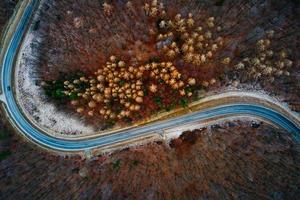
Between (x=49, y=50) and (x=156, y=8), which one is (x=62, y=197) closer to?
(x=49, y=50)

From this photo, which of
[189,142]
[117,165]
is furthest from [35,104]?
[189,142]

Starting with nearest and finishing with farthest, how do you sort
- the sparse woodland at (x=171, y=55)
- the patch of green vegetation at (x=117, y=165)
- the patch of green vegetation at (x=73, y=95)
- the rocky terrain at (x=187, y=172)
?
the rocky terrain at (x=187, y=172) → the patch of green vegetation at (x=117, y=165) → the sparse woodland at (x=171, y=55) → the patch of green vegetation at (x=73, y=95)

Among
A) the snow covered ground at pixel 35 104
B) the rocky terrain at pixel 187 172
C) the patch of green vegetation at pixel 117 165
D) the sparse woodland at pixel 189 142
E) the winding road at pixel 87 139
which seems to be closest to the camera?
the rocky terrain at pixel 187 172

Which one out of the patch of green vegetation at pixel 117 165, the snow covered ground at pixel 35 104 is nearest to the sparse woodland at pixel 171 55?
the snow covered ground at pixel 35 104

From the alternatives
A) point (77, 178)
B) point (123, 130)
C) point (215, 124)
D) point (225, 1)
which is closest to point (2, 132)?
point (77, 178)

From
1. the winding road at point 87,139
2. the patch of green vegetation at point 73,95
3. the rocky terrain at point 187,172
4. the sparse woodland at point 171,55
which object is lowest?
the rocky terrain at point 187,172

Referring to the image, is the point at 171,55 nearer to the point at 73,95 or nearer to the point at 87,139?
the point at 73,95

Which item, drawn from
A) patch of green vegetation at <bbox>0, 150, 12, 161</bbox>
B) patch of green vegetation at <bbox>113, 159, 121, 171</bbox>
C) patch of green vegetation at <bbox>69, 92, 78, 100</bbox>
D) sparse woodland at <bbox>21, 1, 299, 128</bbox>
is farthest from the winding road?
patch of green vegetation at <bbox>69, 92, 78, 100</bbox>

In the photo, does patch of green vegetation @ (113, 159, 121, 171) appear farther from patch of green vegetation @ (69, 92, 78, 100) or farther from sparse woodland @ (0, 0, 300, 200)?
patch of green vegetation @ (69, 92, 78, 100)

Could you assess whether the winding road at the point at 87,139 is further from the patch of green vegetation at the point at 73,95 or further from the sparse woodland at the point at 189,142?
the patch of green vegetation at the point at 73,95

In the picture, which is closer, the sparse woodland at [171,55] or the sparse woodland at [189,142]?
Answer: the sparse woodland at [189,142]
